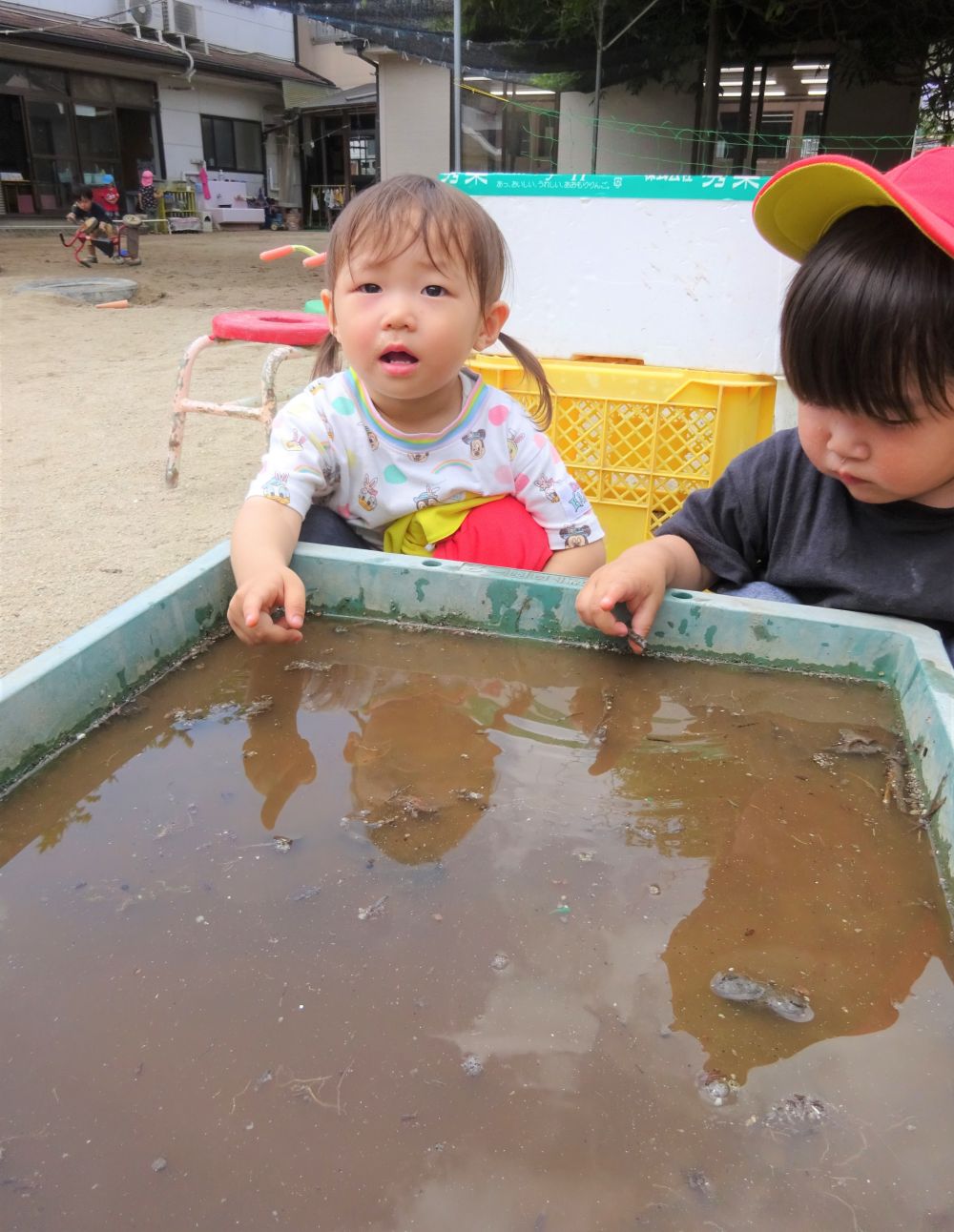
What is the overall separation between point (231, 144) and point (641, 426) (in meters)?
21.9

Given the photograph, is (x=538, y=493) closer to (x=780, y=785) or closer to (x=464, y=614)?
(x=464, y=614)

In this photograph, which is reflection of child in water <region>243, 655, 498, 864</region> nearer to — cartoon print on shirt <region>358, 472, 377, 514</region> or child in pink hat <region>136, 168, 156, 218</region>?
cartoon print on shirt <region>358, 472, 377, 514</region>

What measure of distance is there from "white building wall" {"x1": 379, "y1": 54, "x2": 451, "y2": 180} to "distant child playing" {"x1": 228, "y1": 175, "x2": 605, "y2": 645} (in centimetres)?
1278

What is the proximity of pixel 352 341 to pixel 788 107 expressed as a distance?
11326 mm

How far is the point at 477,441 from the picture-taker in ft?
5.19

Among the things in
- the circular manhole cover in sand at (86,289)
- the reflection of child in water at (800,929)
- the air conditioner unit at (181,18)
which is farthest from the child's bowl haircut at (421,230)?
the air conditioner unit at (181,18)

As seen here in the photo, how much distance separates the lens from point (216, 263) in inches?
491

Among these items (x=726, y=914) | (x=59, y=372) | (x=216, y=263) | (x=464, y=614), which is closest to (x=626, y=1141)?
(x=726, y=914)

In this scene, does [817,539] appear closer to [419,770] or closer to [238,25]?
[419,770]

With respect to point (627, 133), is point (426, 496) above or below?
below

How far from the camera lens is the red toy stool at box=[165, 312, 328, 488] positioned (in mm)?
2775

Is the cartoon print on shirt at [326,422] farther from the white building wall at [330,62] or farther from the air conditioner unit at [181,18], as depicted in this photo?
the white building wall at [330,62]

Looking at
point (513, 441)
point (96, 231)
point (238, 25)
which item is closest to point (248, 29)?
point (238, 25)

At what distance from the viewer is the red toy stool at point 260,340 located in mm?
2775
